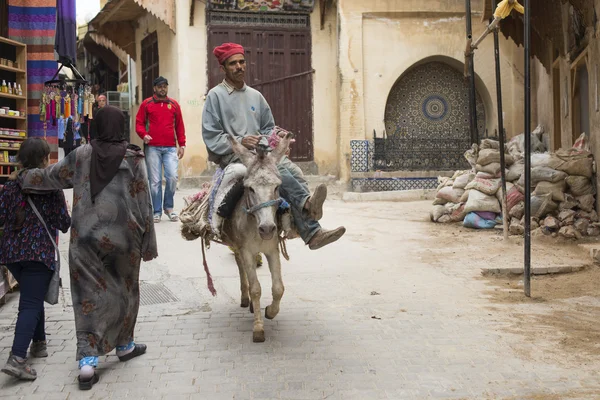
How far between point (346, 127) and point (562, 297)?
34.7 feet

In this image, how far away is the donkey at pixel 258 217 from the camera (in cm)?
450

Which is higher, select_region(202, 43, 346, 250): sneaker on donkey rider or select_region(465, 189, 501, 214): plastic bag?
select_region(202, 43, 346, 250): sneaker on donkey rider

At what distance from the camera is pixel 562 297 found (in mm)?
5941

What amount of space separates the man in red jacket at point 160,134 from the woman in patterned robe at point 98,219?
538 cm

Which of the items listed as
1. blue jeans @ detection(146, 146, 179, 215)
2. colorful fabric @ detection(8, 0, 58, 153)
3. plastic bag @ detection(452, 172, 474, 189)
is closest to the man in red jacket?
blue jeans @ detection(146, 146, 179, 215)

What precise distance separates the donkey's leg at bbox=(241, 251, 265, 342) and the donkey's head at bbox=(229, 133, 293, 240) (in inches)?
15.3

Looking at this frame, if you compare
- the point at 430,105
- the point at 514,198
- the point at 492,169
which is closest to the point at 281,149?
the point at 514,198

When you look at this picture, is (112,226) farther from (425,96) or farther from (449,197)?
(425,96)

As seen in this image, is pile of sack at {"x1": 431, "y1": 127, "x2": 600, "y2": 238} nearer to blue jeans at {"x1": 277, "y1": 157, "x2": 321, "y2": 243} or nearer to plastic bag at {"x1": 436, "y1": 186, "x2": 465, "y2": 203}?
plastic bag at {"x1": 436, "y1": 186, "x2": 465, "y2": 203}

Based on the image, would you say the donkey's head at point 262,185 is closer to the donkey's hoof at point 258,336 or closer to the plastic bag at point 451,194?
the donkey's hoof at point 258,336

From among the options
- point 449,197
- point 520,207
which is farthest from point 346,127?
point 520,207

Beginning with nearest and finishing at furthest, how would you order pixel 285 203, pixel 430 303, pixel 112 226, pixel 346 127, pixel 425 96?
pixel 112 226 < pixel 285 203 < pixel 430 303 < pixel 346 127 < pixel 425 96

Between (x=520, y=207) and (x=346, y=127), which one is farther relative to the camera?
(x=346, y=127)

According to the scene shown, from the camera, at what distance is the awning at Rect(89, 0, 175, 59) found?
15758 mm
